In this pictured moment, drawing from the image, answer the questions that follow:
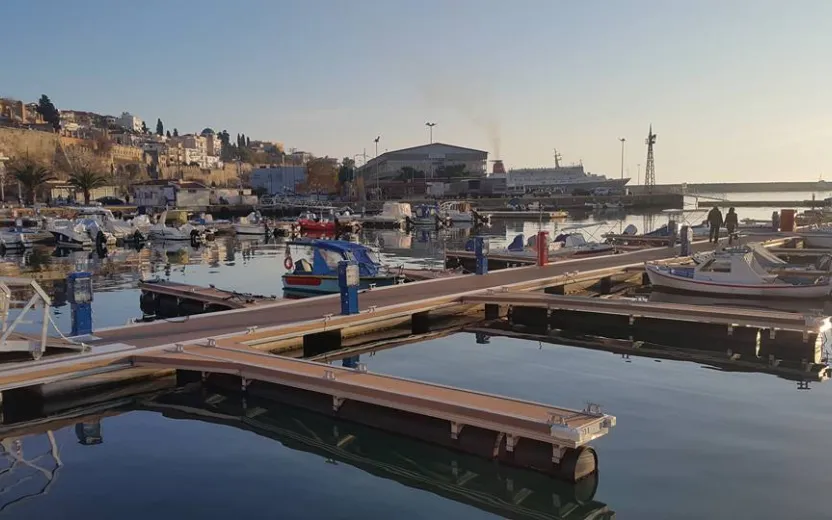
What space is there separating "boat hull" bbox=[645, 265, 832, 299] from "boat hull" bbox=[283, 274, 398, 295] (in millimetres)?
9627

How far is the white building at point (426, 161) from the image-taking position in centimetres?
15325

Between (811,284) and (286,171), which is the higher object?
(286,171)

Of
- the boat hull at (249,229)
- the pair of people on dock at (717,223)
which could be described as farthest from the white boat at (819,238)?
the boat hull at (249,229)

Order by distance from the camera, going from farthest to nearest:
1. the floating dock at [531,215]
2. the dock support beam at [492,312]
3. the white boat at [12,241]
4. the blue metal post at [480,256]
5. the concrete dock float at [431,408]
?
the floating dock at [531,215] < the white boat at [12,241] < the blue metal post at [480,256] < the dock support beam at [492,312] < the concrete dock float at [431,408]

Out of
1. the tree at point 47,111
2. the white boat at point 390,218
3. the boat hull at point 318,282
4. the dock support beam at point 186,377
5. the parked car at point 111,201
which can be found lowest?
the dock support beam at point 186,377

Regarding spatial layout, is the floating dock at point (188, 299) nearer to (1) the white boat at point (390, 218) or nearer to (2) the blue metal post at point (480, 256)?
(2) the blue metal post at point (480, 256)

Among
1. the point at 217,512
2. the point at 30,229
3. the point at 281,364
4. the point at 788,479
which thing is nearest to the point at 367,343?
the point at 281,364

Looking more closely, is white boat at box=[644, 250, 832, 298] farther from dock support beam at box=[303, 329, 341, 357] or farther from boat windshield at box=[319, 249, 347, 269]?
dock support beam at box=[303, 329, 341, 357]

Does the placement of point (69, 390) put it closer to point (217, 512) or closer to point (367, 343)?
point (217, 512)

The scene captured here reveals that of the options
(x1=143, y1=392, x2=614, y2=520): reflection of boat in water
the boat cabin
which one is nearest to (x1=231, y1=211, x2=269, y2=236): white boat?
the boat cabin

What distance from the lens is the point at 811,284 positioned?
2184cm

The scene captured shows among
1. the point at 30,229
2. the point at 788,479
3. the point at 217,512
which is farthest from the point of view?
the point at 30,229

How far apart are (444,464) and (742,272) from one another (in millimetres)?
16657

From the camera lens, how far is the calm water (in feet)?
27.5
